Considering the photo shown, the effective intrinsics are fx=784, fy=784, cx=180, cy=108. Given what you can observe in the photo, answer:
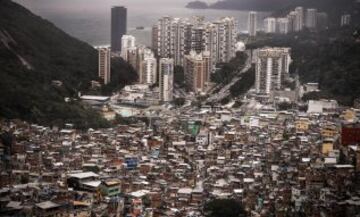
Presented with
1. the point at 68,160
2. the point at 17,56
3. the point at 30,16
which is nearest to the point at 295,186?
the point at 68,160

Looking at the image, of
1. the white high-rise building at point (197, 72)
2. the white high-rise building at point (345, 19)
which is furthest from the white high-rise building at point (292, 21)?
the white high-rise building at point (197, 72)

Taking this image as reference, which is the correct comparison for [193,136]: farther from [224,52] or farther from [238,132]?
[224,52]

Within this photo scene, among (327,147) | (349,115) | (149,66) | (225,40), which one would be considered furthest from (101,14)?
(327,147)

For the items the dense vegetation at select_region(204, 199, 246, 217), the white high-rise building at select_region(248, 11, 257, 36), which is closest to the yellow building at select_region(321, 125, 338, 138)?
the dense vegetation at select_region(204, 199, 246, 217)

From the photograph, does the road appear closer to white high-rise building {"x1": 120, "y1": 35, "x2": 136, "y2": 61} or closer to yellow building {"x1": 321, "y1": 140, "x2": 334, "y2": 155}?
white high-rise building {"x1": 120, "y1": 35, "x2": 136, "y2": 61}

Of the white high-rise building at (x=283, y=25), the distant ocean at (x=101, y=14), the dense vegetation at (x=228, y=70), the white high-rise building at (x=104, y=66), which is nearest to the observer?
the white high-rise building at (x=104, y=66)

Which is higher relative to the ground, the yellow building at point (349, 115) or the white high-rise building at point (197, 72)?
the white high-rise building at point (197, 72)

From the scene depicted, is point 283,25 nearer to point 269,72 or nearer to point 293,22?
point 293,22

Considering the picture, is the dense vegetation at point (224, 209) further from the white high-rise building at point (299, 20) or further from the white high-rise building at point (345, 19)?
the white high-rise building at point (299, 20)
